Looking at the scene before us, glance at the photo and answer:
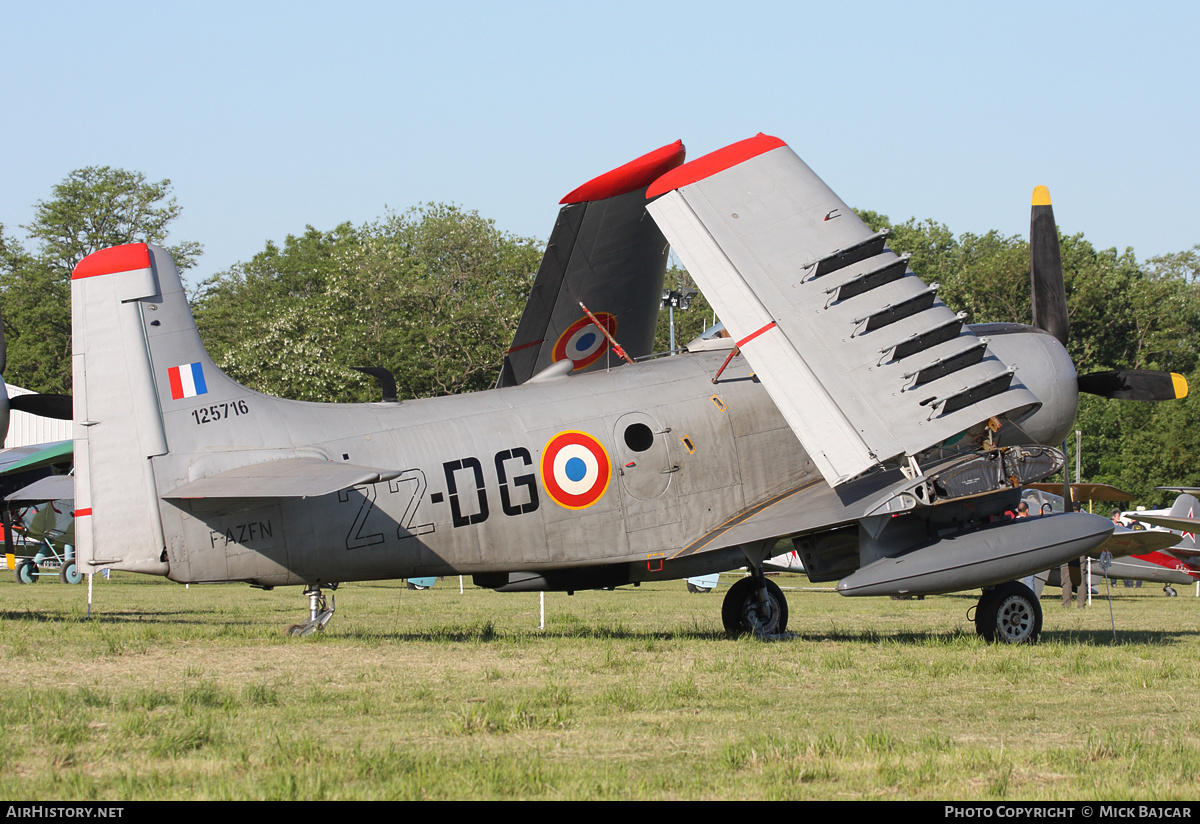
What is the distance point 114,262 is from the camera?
1293 cm

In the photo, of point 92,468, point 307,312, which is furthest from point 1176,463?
point 92,468

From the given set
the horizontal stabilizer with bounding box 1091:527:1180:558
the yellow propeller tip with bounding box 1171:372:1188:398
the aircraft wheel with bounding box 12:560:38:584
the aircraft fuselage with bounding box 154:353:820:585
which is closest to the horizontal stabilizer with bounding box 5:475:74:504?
the aircraft fuselage with bounding box 154:353:820:585

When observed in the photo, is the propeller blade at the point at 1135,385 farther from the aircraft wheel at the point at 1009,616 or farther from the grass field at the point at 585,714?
the aircraft wheel at the point at 1009,616

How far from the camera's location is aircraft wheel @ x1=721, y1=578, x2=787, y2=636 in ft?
47.6

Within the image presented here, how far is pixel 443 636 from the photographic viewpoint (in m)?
14.0

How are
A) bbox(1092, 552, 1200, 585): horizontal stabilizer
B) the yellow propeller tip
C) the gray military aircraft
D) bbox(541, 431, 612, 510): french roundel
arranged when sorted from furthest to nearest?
bbox(1092, 552, 1200, 585): horizontal stabilizer < the yellow propeller tip < bbox(541, 431, 612, 510): french roundel < the gray military aircraft

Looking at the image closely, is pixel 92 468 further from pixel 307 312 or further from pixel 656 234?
pixel 307 312

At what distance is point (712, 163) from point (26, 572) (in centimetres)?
2679

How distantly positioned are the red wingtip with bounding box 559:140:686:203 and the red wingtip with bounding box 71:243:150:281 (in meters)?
6.14

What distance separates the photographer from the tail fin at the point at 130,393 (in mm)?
12234

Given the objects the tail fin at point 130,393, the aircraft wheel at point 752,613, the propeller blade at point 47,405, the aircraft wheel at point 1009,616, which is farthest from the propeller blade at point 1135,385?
the propeller blade at point 47,405

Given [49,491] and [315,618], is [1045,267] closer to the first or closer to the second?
[315,618]

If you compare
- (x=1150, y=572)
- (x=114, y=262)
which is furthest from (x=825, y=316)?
(x=1150, y=572)

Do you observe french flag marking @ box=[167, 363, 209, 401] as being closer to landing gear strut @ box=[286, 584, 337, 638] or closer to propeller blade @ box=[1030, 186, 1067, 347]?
landing gear strut @ box=[286, 584, 337, 638]
